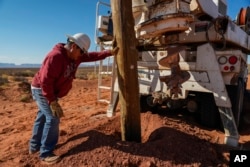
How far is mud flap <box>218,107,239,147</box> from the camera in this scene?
4151 mm

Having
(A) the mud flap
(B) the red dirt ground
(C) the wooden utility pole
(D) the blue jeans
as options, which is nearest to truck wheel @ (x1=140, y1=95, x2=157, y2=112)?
(B) the red dirt ground

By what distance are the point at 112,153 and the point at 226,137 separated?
6.74ft

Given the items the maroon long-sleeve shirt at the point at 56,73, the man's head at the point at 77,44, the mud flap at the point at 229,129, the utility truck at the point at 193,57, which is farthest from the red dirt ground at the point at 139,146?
the man's head at the point at 77,44

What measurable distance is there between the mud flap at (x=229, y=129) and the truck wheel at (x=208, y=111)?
1.50 feet

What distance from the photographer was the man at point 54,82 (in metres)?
3.31

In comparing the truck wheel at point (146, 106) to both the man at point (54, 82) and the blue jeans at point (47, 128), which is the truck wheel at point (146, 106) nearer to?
the man at point (54, 82)

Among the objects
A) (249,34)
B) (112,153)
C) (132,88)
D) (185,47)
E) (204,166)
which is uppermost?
(249,34)

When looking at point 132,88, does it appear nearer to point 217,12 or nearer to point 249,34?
point 217,12

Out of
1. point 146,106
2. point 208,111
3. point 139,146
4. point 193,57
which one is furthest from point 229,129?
point 146,106

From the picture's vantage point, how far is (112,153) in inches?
129

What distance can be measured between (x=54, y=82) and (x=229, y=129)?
2.89 meters

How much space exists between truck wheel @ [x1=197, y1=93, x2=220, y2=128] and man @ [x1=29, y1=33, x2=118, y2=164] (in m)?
2.16

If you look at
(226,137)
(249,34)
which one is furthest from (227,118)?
(249,34)

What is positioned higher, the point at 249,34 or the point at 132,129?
the point at 249,34
